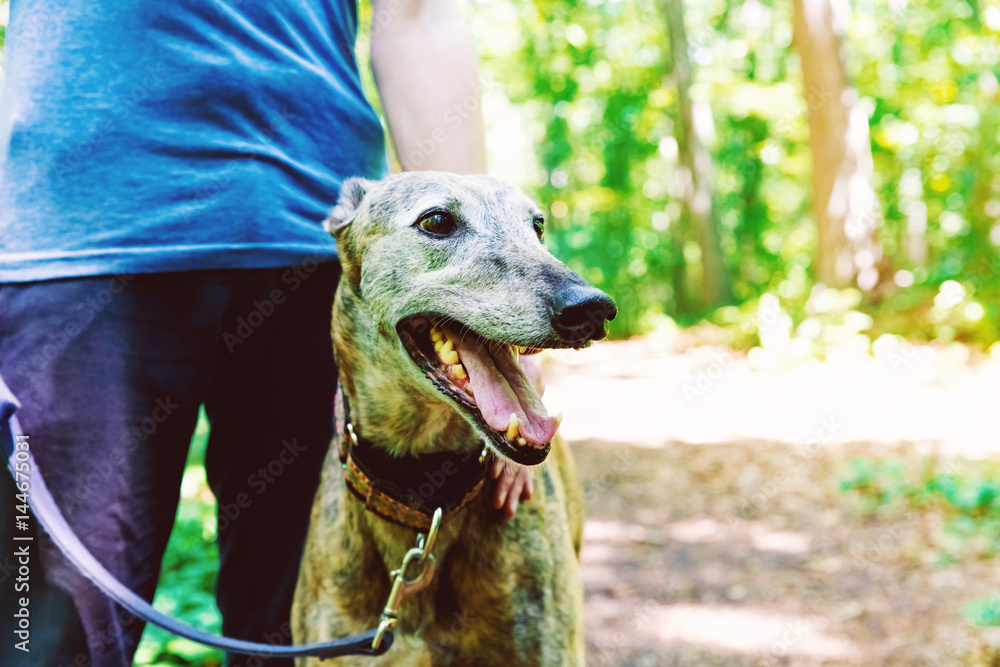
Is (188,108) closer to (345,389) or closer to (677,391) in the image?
(345,389)

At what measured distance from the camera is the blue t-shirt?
1710 mm

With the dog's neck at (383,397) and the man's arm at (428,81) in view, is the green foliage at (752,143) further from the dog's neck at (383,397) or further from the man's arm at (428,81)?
the dog's neck at (383,397)

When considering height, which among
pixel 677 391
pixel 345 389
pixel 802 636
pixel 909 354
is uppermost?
pixel 345 389

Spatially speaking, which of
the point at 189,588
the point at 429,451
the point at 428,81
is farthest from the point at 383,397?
the point at 189,588

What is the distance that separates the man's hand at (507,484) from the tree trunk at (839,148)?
10.0 metres

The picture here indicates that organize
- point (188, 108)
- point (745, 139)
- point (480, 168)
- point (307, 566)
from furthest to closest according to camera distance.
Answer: point (745, 139)
point (480, 168)
point (307, 566)
point (188, 108)

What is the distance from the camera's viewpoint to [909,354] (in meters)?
8.48

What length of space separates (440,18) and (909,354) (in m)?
7.98

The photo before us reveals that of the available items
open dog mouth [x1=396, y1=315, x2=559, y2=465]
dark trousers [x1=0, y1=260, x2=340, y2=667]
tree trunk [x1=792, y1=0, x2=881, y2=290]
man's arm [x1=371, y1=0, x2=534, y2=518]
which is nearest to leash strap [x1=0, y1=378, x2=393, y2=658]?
dark trousers [x1=0, y1=260, x2=340, y2=667]

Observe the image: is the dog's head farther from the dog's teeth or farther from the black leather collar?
the black leather collar

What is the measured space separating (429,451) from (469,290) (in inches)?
19.1

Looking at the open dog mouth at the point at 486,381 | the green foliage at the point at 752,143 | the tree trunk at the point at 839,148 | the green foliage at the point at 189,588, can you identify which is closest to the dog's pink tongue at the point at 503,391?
the open dog mouth at the point at 486,381

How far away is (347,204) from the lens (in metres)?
2.10

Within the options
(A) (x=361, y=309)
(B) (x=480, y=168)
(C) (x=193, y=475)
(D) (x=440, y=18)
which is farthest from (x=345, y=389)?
(C) (x=193, y=475)
